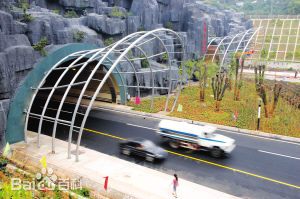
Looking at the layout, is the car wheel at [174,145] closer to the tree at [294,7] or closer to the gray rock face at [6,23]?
the gray rock face at [6,23]

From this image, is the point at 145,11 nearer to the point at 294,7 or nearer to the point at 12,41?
the point at 12,41

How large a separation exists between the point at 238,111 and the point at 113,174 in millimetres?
19834

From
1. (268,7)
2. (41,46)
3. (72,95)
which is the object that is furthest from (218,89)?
(268,7)

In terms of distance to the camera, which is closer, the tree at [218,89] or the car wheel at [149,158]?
the car wheel at [149,158]

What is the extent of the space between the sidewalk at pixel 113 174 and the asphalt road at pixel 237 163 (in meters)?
0.99

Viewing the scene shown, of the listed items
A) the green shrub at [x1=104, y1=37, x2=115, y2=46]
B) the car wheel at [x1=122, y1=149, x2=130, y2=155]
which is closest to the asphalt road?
the car wheel at [x1=122, y1=149, x2=130, y2=155]

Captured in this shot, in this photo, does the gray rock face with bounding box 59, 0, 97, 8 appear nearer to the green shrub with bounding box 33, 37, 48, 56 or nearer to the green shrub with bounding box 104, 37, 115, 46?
the green shrub with bounding box 104, 37, 115, 46

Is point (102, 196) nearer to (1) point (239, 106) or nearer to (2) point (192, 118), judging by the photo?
(2) point (192, 118)

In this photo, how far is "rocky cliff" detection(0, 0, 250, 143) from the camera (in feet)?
73.7

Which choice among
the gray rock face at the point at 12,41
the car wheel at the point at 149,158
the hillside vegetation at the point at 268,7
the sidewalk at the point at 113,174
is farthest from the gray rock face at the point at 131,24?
the hillside vegetation at the point at 268,7

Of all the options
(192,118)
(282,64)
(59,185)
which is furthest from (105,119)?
A: (282,64)

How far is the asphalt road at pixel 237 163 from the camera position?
17438 millimetres

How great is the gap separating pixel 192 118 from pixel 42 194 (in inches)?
779

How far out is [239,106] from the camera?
3541cm
